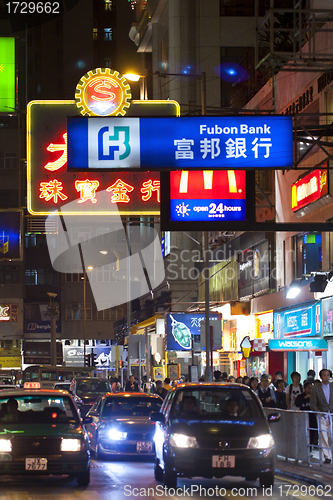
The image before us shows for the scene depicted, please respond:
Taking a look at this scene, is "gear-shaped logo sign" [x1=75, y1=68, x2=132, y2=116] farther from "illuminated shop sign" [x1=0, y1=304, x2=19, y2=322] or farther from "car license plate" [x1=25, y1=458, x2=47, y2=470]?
"illuminated shop sign" [x1=0, y1=304, x2=19, y2=322]

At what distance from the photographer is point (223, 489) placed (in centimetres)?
1280

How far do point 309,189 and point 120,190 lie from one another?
255 inches

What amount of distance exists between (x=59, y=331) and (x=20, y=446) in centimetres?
8411

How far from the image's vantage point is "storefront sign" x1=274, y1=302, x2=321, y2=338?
26.7 m

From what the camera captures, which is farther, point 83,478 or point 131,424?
point 131,424

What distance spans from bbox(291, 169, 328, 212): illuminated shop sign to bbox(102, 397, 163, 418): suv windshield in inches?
350

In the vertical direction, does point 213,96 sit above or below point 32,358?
above

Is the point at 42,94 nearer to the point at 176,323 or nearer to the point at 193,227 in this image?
the point at 176,323

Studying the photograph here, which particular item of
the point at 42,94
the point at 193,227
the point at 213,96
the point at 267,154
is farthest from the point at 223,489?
the point at 42,94

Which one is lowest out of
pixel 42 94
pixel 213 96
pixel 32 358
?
pixel 32 358

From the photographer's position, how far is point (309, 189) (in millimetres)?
26391

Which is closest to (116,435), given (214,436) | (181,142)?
(214,436)

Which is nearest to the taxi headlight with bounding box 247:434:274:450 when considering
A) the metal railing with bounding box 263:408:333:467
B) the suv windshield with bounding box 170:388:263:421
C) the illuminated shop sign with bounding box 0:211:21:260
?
the suv windshield with bounding box 170:388:263:421

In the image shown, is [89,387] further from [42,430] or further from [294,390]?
[42,430]
